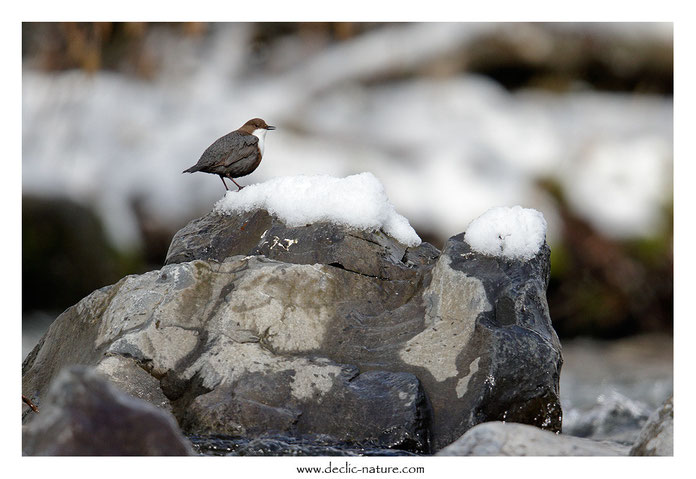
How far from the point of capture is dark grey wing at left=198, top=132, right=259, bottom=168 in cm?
396

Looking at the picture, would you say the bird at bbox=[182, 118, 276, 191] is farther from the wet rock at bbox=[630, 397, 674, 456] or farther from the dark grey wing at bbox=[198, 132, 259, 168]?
the wet rock at bbox=[630, 397, 674, 456]

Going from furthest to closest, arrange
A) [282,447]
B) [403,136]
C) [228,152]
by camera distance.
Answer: [403,136] < [228,152] < [282,447]

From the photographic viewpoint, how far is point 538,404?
2.58 meters

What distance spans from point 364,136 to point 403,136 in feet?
1.24

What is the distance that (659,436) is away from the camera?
2.18 m

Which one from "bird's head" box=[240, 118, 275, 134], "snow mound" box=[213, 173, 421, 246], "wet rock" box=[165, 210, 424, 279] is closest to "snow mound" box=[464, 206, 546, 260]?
"wet rock" box=[165, 210, 424, 279]

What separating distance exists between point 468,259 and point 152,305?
1240mm

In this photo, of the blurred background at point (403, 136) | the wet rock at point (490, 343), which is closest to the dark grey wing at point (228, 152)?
the wet rock at point (490, 343)

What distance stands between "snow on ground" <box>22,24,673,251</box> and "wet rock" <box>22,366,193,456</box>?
495 centimetres

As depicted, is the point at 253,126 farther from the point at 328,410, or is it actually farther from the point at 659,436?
the point at 659,436

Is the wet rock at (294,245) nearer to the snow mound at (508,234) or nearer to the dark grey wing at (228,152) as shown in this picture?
the snow mound at (508,234)

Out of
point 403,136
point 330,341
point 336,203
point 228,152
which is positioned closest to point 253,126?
point 228,152

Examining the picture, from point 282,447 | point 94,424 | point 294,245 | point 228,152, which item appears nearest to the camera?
point 94,424

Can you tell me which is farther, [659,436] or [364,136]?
[364,136]
